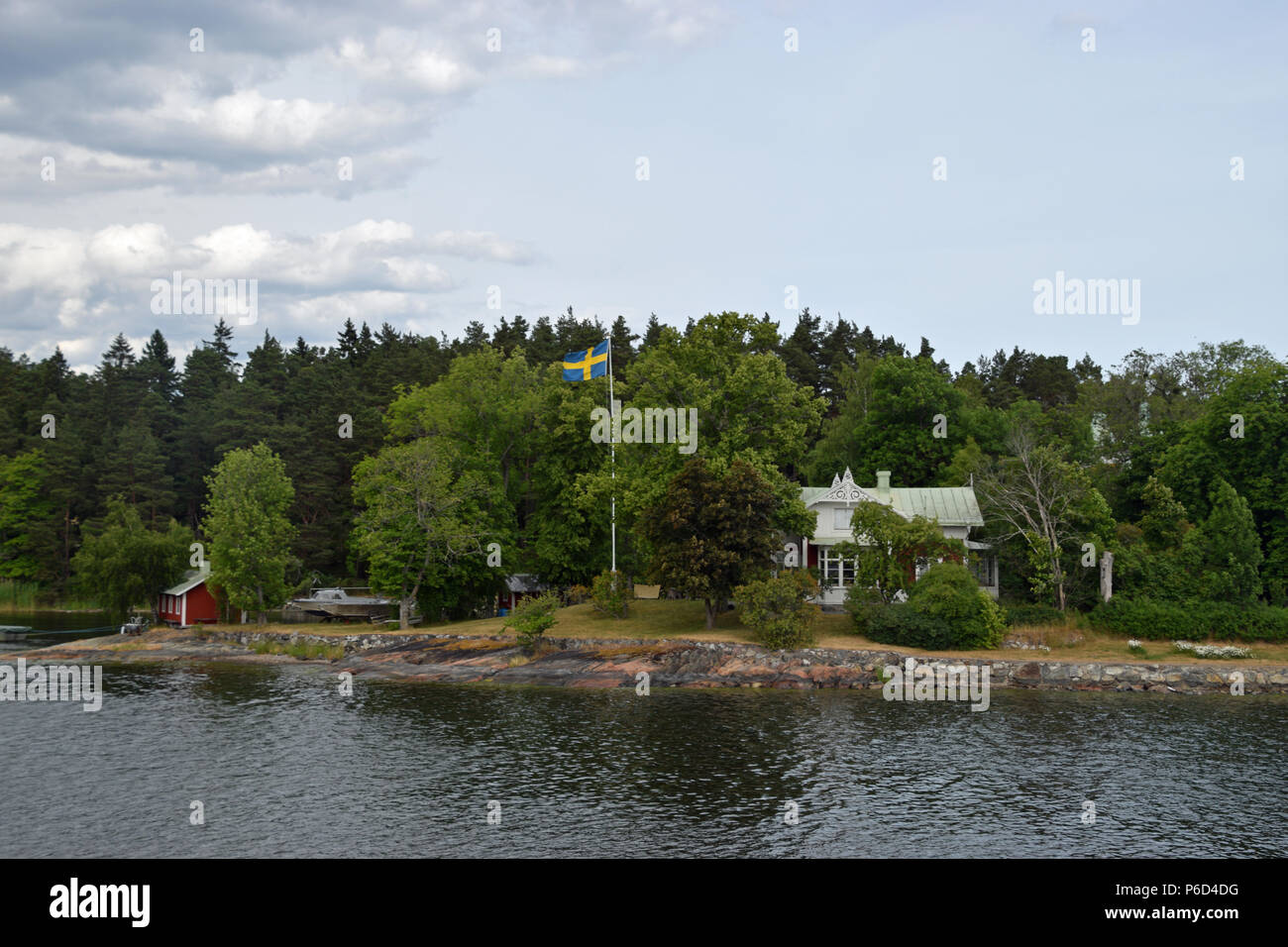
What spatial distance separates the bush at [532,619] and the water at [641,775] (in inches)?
293

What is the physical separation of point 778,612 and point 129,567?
43.8 meters

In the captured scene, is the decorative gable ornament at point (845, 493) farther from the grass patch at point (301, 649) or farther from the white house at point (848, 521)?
the grass patch at point (301, 649)

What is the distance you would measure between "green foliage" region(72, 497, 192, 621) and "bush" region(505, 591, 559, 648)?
27518 millimetres

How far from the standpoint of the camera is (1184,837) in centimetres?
2508

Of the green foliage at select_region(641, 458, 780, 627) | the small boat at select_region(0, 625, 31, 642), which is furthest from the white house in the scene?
the small boat at select_region(0, 625, 31, 642)

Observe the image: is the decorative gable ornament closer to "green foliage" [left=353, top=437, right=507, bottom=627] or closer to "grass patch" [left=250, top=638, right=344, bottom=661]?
"green foliage" [left=353, top=437, right=507, bottom=627]

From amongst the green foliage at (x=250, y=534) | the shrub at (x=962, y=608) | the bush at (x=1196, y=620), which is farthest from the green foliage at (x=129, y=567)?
the bush at (x=1196, y=620)

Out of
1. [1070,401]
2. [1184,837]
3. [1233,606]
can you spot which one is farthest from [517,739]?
[1070,401]

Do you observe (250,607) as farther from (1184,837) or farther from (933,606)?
(1184,837)

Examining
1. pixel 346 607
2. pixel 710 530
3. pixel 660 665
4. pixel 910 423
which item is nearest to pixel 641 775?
pixel 660 665

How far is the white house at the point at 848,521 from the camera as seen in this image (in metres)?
57.7

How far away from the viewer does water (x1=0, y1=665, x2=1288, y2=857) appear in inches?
981

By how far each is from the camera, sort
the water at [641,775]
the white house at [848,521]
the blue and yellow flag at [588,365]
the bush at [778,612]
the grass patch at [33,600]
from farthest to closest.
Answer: the grass patch at [33,600]
the white house at [848,521]
the blue and yellow flag at [588,365]
the bush at [778,612]
the water at [641,775]
